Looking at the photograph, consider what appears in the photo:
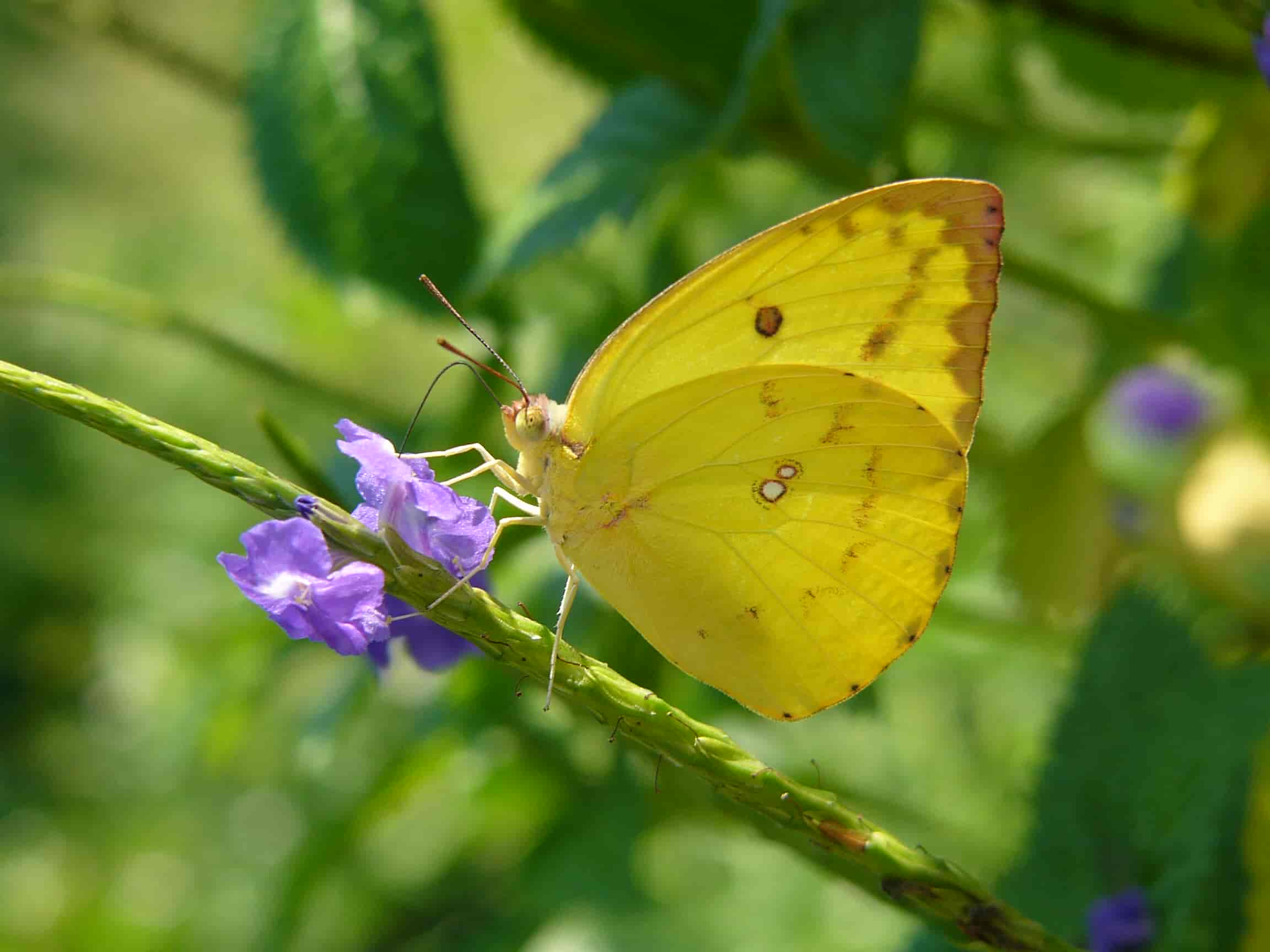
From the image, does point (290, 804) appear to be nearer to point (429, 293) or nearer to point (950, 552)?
point (429, 293)

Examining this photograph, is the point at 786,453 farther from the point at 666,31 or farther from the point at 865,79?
the point at 666,31

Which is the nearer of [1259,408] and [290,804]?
[1259,408]

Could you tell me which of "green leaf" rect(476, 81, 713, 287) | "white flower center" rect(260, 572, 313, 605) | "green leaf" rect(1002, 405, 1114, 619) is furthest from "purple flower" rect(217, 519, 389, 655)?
"green leaf" rect(1002, 405, 1114, 619)

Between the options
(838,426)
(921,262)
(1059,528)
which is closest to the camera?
(921,262)

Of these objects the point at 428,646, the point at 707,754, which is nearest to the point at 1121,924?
the point at 707,754

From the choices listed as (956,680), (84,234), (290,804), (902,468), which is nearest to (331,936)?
(290,804)

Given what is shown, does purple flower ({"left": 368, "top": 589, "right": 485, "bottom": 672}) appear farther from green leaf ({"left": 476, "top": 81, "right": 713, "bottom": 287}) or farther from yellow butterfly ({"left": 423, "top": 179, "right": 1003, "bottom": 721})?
green leaf ({"left": 476, "top": 81, "right": 713, "bottom": 287})

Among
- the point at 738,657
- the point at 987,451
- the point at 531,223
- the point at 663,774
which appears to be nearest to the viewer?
the point at 738,657
